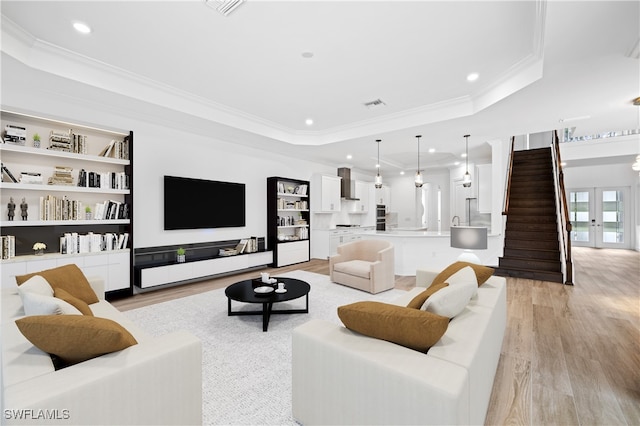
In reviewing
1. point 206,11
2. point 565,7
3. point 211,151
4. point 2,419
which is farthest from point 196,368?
point 211,151

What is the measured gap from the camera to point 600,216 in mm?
9703

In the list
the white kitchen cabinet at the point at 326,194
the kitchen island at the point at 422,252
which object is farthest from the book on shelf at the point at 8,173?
the kitchen island at the point at 422,252

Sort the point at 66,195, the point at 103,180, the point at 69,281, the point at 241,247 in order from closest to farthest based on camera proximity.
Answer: the point at 69,281
the point at 66,195
the point at 103,180
the point at 241,247

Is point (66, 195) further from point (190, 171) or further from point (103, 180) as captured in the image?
point (190, 171)

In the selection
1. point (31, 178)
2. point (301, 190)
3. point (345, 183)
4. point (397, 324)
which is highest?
point (345, 183)

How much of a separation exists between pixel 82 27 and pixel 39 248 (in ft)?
8.85

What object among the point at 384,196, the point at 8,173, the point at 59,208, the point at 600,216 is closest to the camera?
the point at 8,173

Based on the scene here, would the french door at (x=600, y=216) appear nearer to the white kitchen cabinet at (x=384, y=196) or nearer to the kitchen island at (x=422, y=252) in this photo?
the white kitchen cabinet at (x=384, y=196)

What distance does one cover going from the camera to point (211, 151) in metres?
5.56

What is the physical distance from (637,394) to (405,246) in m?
3.85

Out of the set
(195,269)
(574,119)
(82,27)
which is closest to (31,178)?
(82,27)

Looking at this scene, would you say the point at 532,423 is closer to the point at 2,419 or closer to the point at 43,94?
the point at 2,419

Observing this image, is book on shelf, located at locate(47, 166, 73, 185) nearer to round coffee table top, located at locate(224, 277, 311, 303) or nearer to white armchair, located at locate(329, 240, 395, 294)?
round coffee table top, located at locate(224, 277, 311, 303)

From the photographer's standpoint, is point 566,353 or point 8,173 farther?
point 8,173
